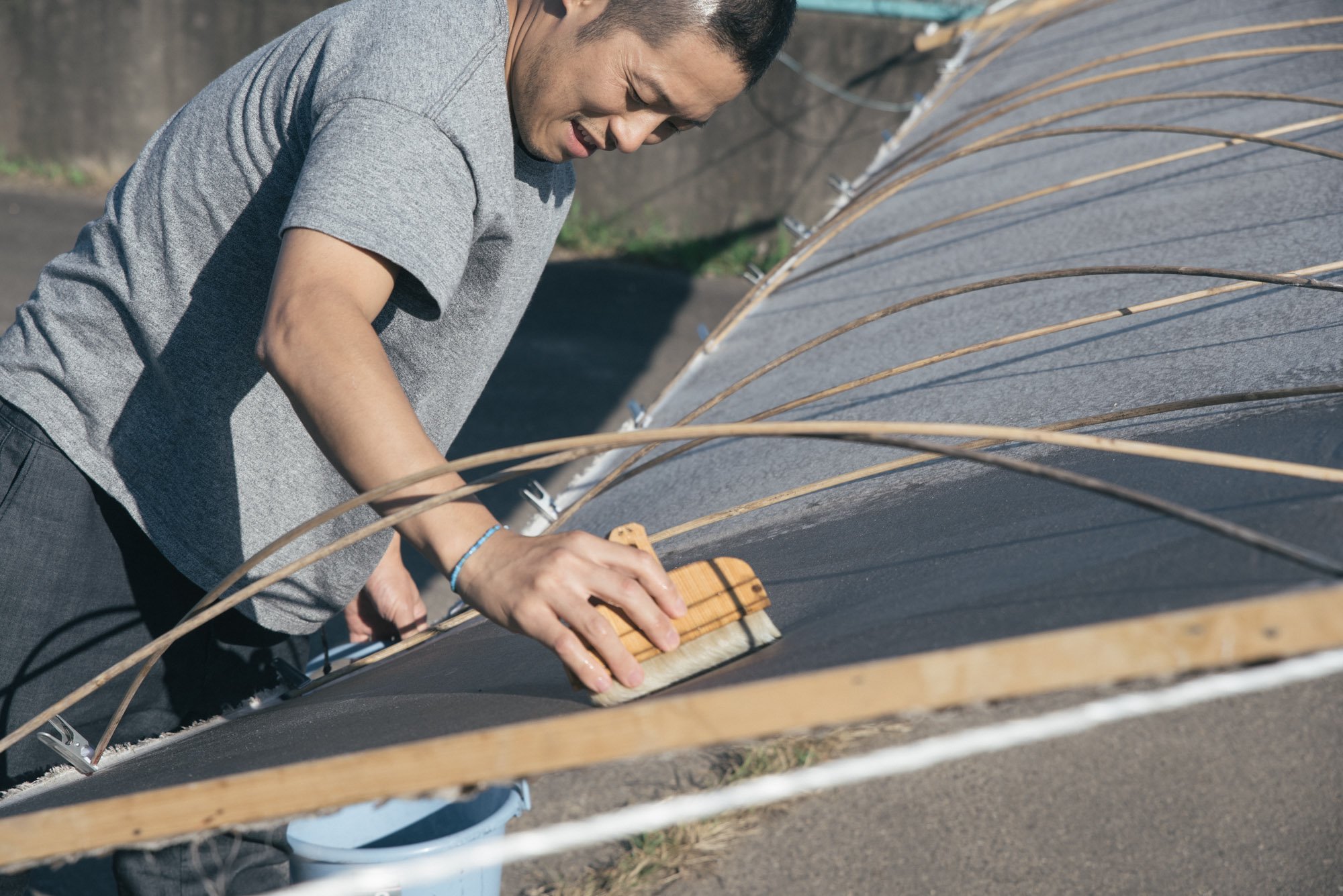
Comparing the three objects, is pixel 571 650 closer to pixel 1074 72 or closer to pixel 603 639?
pixel 603 639

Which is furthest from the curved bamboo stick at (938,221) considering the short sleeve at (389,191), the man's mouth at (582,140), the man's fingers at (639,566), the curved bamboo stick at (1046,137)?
the man's fingers at (639,566)

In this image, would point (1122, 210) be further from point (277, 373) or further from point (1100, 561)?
point (277, 373)

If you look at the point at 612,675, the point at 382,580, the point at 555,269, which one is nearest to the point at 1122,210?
the point at 382,580

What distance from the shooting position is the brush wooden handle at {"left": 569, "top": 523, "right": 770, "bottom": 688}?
1022 mm

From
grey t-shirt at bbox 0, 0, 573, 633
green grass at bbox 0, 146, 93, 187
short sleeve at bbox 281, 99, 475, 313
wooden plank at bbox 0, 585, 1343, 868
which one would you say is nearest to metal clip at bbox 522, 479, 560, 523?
grey t-shirt at bbox 0, 0, 573, 633

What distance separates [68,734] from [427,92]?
1033 mm

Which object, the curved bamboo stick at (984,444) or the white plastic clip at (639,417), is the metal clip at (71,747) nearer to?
the curved bamboo stick at (984,444)

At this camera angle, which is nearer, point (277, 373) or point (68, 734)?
point (277, 373)

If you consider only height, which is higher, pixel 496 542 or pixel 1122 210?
pixel 496 542

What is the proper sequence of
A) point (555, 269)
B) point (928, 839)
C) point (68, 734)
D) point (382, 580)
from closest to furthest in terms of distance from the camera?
point (68, 734), point (382, 580), point (928, 839), point (555, 269)

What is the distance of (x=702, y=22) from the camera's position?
1.26 meters

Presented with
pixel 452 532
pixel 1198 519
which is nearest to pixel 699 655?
pixel 452 532

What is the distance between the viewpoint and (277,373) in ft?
3.65

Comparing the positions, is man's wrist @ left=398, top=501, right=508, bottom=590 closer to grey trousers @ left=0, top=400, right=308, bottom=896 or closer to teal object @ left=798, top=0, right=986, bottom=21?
grey trousers @ left=0, top=400, right=308, bottom=896
